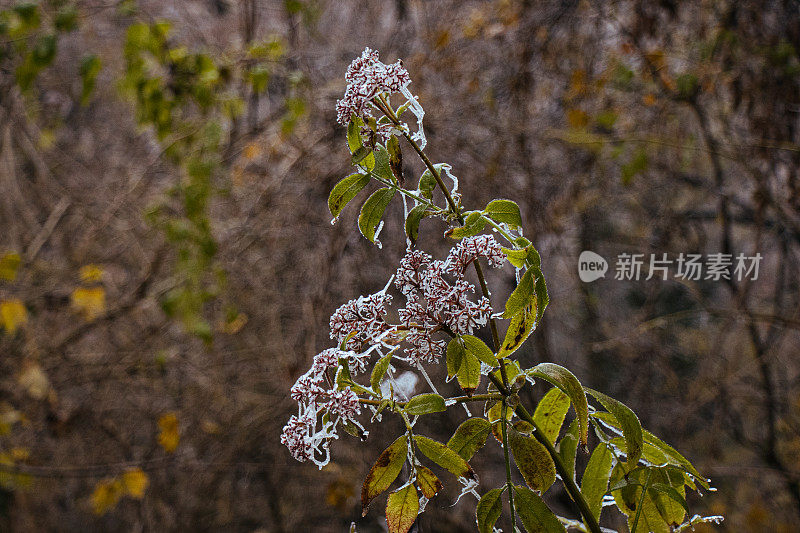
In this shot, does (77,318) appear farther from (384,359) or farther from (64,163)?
(384,359)

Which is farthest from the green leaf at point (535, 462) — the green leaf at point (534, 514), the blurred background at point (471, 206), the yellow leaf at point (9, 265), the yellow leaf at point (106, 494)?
the yellow leaf at point (106, 494)

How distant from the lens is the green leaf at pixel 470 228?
280 millimetres

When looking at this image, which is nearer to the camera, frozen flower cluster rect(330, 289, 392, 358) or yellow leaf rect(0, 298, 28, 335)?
frozen flower cluster rect(330, 289, 392, 358)

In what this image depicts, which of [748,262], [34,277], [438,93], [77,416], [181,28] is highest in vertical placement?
[181,28]

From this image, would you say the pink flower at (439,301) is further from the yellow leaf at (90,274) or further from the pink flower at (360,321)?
the yellow leaf at (90,274)

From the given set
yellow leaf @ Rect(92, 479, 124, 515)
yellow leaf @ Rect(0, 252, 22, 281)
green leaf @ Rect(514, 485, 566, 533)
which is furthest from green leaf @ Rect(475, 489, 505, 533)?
yellow leaf @ Rect(92, 479, 124, 515)

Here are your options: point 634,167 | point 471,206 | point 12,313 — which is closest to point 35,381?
point 12,313

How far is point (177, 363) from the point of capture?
1317mm

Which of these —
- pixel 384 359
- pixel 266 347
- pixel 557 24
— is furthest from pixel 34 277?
pixel 384 359

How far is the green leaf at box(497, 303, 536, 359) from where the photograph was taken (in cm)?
28

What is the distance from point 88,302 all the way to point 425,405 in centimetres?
112

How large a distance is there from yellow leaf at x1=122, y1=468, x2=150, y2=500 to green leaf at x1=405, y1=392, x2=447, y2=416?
3.45ft

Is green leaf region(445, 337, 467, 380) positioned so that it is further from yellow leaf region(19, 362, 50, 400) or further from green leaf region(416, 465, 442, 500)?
yellow leaf region(19, 362, 50, 400)

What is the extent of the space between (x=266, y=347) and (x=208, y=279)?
0.59 feet
